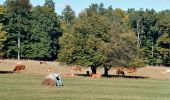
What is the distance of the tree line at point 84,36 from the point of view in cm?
8319

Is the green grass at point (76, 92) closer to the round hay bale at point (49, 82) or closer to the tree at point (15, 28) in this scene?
the round hay bale at point (49, 82)

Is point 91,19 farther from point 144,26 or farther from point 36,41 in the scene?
point 144,26

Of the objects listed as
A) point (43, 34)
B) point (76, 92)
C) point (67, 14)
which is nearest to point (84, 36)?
point (76, 92)

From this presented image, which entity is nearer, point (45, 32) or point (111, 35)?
point (111, 35)

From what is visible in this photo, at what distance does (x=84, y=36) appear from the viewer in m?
84.4

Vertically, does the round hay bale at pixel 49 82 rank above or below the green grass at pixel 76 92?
above

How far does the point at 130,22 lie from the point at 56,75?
4426 inches

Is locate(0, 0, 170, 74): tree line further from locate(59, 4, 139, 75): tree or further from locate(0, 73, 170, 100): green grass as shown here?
locate(0, 73, 170, 100): green grass

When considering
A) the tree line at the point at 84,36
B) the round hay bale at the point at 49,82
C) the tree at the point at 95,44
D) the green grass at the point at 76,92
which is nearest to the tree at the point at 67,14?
the tree line at the point at 84,36

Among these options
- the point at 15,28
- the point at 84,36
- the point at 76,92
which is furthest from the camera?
the point at 15,28

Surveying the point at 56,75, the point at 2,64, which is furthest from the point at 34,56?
the point at 56,75

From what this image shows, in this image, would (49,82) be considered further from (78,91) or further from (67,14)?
(67,14)

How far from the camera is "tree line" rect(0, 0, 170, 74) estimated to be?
83.2 meters

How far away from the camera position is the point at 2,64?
101438 millimetres
